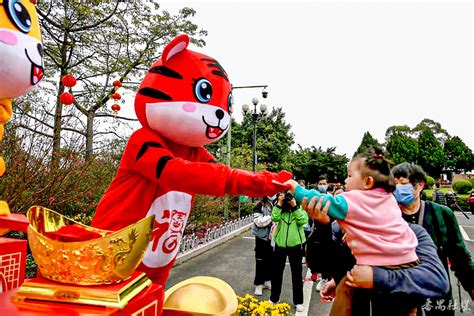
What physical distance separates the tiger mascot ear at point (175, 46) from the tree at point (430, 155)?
4522 centimetres

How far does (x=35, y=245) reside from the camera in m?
1.33

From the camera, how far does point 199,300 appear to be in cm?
190

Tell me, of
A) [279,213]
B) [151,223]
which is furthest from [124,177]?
[279,213]

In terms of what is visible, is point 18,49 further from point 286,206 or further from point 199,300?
point 286,206

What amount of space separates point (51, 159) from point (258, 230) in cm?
367

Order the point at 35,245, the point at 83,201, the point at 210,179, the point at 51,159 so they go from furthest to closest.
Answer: the point at 83,201 → the point at 51,159 → the point at 210,179 → the point at 35,245

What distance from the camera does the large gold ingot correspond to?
129cm

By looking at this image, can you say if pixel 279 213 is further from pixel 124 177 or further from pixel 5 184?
pixel 5 184

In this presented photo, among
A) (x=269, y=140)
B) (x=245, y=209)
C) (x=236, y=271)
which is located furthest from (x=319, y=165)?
(x=236, y=271)

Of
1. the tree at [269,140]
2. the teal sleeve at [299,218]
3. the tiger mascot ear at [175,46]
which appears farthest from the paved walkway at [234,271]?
the tree at [269,140]

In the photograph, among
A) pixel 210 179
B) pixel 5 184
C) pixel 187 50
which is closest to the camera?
pixel 210 179

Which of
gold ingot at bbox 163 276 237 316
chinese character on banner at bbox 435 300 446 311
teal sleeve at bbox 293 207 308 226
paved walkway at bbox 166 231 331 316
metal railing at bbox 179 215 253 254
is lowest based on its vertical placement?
paved walkway at bbox 166 231 331 316

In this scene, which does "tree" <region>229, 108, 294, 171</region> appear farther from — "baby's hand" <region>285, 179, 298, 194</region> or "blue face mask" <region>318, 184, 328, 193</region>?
"baby's hand" <region>285, 179, 298, 194</region>

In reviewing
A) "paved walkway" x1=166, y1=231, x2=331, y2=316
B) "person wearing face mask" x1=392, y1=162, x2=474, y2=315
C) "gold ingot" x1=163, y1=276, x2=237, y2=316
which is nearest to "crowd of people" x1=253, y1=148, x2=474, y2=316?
"gold ingot" x1=163, y1=276, x2=237, y2=316
